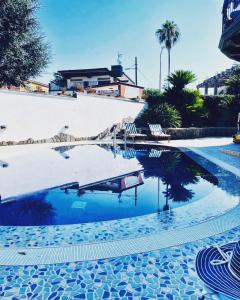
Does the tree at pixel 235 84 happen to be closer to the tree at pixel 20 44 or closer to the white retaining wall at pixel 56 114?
the white retaining wall at pixel 56 114

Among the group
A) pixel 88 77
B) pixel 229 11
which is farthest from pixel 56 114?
pixel 88 77

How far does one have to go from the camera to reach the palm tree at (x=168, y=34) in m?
37.8

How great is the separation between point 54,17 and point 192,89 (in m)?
10.8

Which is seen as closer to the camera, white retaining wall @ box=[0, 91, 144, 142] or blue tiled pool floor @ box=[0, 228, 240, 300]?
blue tiled pool floor @ box=[0, 228, 240, 300]

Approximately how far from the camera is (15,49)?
14.5 m

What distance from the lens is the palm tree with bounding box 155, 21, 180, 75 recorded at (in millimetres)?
37812

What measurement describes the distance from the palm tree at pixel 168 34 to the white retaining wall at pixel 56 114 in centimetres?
2047

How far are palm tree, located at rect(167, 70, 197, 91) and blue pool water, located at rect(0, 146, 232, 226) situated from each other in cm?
1128

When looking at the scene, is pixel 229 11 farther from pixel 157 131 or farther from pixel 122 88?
pixel 122 88

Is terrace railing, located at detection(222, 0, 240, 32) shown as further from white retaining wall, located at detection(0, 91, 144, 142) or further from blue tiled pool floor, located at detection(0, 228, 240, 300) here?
white retaining wall, located at detection(0, 91, 144, 142)

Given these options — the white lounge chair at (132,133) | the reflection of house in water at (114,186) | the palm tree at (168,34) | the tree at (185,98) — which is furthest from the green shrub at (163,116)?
the palm tree at (168,34)

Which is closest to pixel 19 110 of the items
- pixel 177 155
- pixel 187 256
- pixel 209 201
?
pixel 177 155

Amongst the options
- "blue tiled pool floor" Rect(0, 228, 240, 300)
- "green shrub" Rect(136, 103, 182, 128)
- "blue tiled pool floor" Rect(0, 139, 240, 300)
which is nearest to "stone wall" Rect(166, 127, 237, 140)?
"green shrub" Rect(136, 103, 182, 128)

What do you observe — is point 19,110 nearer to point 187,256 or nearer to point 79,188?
point 79,188
